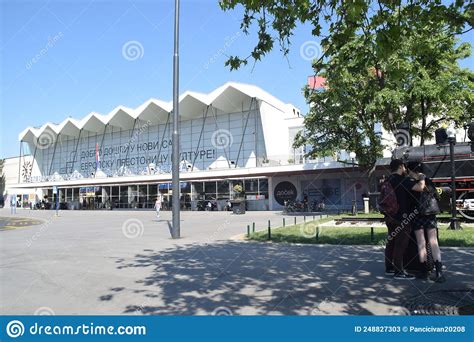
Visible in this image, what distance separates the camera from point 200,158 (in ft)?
142

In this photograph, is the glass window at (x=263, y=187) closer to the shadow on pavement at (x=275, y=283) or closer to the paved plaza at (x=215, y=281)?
the paved plaza at (x=215, y=281)

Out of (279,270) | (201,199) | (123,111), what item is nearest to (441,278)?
(279,270)

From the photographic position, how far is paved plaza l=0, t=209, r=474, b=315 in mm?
4828

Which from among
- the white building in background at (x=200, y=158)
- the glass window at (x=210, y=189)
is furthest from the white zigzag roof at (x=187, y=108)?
the glass window at (x=210, y=189)

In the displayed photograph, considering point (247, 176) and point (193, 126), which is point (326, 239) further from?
point (193, 126)

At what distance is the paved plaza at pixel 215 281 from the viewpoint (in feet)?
15.8

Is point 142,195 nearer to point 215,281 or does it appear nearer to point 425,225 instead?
point 215,281

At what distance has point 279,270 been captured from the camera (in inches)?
275

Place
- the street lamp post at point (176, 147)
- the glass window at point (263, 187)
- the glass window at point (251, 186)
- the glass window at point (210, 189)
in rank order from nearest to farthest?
the street lamp post at point (176, 147) → the glass window at point (263, 187) → the glass window at point (251, 186) → the glass window at point (210, 189)

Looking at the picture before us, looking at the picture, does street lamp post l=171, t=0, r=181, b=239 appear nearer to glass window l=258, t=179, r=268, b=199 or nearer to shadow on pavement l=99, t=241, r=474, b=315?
shadow on pavement l=99, t=241, r=474, b=315

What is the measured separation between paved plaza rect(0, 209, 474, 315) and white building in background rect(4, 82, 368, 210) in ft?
70.7

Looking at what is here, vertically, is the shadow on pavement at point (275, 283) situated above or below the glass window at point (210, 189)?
below

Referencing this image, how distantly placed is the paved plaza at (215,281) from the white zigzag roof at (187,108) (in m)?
30.4

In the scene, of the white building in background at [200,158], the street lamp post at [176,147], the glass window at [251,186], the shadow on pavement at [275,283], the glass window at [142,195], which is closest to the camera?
the shadow on pavement at [275,283]
